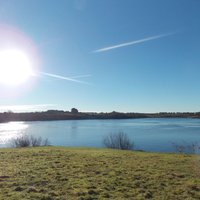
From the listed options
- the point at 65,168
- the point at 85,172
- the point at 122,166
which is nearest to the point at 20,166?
the point at 65,168

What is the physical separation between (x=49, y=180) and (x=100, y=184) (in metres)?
1.73

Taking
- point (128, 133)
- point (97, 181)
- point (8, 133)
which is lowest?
point (97, 181)

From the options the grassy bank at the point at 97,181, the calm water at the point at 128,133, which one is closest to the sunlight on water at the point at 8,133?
the calm water at the point at 128,133

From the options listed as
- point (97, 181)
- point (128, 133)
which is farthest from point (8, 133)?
point (97, 181)

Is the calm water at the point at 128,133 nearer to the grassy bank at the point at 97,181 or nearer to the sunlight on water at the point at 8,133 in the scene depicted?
the sunlight on water at the point at 8,133

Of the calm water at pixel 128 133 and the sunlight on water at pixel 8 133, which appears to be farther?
the sunlight on water at pixel 8 133

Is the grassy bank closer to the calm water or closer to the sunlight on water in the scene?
the calm water

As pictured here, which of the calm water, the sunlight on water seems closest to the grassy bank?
the calm water

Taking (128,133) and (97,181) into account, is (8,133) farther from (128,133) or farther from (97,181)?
(97,181)

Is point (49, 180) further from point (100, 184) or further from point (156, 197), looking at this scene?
point (156, 197)

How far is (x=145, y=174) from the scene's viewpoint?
10992mm

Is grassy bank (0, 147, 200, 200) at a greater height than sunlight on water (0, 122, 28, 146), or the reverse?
sunlight on water (0, 122, 28, 146)

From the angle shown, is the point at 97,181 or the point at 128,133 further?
the point at 128,133

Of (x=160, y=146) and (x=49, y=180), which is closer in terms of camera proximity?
(x=49, y=180)
